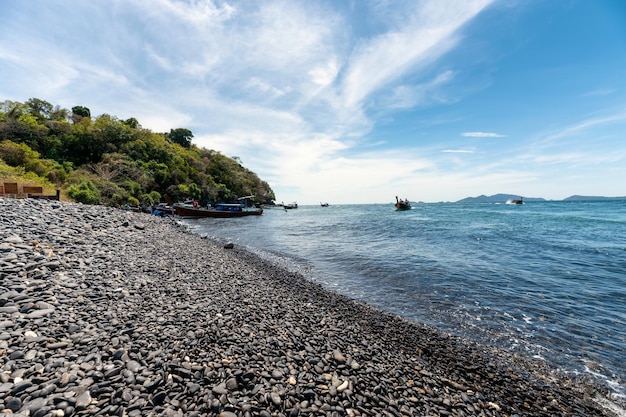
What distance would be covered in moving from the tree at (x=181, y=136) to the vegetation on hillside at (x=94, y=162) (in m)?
32.5

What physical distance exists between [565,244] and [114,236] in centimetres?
3061

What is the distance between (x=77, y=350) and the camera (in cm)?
386

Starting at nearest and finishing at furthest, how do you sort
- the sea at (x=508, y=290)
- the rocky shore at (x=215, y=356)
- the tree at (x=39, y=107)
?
the rocky shore at (x=215, y=356)
the sea at (x=508, y=290)
the tree at (x=39, y=107)

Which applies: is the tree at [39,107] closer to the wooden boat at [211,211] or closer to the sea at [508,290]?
the wooden boat at [211,211]

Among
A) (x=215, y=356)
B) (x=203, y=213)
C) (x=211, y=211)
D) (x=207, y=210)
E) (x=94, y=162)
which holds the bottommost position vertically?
(x=215, y=356)

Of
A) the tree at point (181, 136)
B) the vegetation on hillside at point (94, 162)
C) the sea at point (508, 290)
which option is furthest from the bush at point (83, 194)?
the tree at point (181, 136)

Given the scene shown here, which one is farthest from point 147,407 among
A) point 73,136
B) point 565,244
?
point 73,136

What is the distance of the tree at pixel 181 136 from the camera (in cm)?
10638

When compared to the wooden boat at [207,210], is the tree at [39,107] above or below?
above

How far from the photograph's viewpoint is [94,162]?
50750 millimetres

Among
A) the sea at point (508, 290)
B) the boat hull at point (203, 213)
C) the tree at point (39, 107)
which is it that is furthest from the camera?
the tree at point (39, 107)

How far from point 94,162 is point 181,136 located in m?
61.1

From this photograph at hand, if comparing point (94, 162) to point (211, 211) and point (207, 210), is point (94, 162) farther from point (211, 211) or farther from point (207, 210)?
point (211, 211)

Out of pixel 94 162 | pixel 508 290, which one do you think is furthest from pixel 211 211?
pixel 508 290
